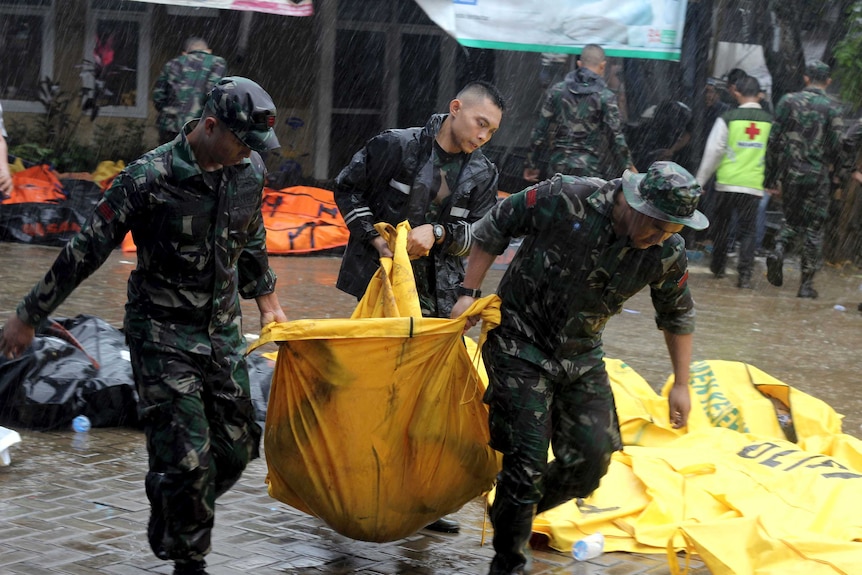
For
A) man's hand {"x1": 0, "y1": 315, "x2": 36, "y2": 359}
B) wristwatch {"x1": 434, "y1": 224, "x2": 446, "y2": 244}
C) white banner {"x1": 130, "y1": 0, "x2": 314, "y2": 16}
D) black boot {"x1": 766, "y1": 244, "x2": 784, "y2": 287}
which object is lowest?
black boot {"x1": 766, "y1": 244, "x2": 784, "y2": 287}

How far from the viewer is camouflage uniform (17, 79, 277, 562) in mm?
3639

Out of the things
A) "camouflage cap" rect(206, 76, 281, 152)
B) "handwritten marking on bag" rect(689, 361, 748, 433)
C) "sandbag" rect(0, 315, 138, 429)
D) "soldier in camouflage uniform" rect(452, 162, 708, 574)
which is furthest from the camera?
"handwritten marking on bag" rect(689, 361, 748, 433)

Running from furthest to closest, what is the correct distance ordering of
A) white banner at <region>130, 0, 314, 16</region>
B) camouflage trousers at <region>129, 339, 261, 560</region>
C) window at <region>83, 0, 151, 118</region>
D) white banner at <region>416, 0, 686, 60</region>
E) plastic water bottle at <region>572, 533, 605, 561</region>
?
window at <region>83, 0, 151, 118</region> < white banner at <region>416, 0, 686, 60</region> < white banner at <region>130, 0, 314, 16</region> < plastic water bottle at <region>572, 533, 605, 561</region> < camouflage trousers at <region>129, 339, 261, 560</region>

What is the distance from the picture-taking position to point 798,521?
4668 millimetres

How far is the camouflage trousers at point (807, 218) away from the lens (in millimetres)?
11453

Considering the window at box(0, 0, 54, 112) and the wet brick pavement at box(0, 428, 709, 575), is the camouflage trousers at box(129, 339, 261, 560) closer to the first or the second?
the wet brick pavement at box(0, 428, 709, 575)

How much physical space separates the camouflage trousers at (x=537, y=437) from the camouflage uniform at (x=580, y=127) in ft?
21.3

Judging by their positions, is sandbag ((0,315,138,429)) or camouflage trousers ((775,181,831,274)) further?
camouflage trousers ((775,181,831,274))

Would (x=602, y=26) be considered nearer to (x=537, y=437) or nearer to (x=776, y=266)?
(x=776, y=266)

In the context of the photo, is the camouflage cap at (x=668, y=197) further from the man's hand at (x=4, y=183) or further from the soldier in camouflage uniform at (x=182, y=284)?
the man's hand at (x=4, y=183)

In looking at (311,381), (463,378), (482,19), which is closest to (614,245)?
(463,378)

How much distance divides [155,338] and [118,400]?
2.34 meters

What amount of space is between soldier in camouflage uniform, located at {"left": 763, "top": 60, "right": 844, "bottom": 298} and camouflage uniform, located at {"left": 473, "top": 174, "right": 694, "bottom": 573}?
7.88 metres

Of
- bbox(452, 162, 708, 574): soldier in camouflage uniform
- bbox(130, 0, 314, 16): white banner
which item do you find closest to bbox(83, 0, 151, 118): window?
bbox(130, 0, 314, 16): white banner
